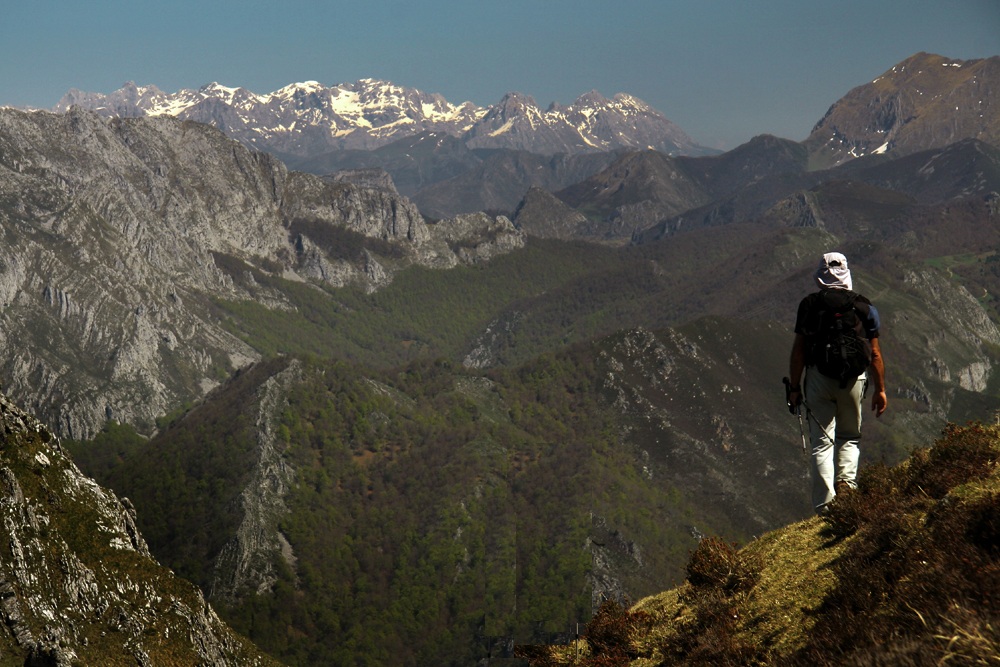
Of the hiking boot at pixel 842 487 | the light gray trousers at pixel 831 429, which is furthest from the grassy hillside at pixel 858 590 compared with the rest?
the light gray trousers at pixel 831 429

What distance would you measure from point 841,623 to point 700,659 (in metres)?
3.50

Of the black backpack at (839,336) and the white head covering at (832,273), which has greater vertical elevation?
the white head covering at (832,273)

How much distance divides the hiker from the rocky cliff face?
194 feet

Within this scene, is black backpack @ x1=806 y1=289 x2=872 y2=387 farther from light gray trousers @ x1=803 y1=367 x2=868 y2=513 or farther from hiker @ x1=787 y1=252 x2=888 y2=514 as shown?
light gray trousers @ x1=803 y1=367 x2=868 y2=513

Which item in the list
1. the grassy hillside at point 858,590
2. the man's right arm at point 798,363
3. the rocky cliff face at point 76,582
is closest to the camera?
the grassy hillside at point 858,590

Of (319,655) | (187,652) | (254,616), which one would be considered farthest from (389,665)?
(187,652)

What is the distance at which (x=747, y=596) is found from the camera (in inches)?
807

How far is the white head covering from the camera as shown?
22109 mm

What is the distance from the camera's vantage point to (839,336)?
2114 centimetres

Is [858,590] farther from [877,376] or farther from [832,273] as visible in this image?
[832,273]

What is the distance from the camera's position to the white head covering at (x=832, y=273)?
22.1 metres

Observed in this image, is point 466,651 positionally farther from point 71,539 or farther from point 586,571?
point 71,539

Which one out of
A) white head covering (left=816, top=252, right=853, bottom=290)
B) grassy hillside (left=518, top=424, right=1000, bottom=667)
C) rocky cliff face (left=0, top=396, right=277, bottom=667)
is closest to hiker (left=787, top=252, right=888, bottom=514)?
white head covering (left=816, top=252, right=853, bottom=290)

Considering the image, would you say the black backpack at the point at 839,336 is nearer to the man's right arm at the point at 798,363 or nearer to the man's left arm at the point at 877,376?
the man's right arm at the point at 798,363
